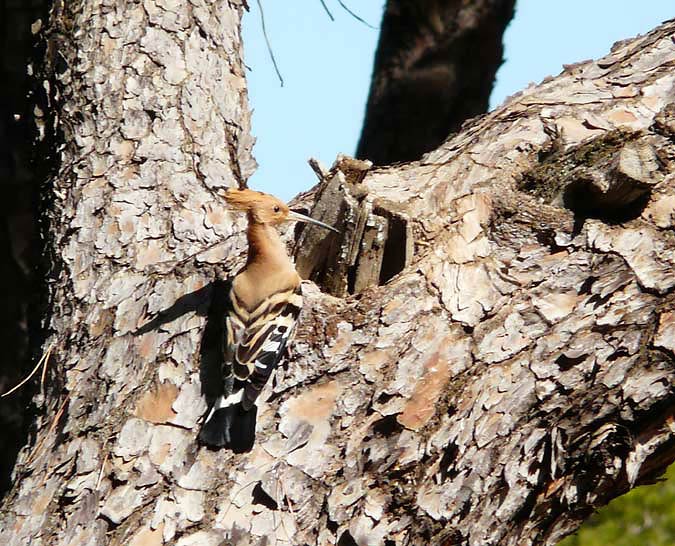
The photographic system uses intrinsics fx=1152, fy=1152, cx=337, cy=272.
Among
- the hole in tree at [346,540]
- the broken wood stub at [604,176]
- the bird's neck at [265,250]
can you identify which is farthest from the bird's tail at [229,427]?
the broken wood stub at [604,176]

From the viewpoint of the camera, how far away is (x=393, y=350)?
8.10 ft

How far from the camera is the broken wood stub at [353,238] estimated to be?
8.91ft

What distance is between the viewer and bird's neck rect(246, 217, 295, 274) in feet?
8.98

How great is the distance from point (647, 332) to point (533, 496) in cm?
43

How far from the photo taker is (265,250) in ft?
9.22

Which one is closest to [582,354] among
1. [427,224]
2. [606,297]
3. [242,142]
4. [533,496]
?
[606,297]

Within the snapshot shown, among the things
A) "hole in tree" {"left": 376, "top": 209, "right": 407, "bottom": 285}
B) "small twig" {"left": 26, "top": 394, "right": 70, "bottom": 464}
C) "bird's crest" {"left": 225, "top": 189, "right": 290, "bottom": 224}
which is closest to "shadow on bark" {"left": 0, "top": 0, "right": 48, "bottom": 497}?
"bird's crest" {"left": 225, "top": 189, "right": 290, "bottom": 224}

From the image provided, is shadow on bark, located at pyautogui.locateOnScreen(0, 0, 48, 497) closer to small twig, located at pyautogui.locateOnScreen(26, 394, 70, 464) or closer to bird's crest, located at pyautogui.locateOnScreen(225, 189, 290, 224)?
bird's crest, located at pyautogui.locateOnScreen(225, 189, 290, 224)

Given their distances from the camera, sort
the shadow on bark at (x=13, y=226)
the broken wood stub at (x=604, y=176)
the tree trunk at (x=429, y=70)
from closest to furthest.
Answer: the broken wood stub at (x=604, y=176) < the shadow on bark at (x=13, y=226) < the tree trunk at (x=429, y=70)

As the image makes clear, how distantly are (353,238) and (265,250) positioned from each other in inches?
9.1

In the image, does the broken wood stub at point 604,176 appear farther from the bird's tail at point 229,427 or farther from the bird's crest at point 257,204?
the bird's tail at point 229,427

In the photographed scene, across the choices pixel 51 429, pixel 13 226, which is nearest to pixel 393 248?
pixel 51 429

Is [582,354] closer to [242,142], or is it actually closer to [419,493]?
[419,493]

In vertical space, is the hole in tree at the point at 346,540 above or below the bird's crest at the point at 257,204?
below
